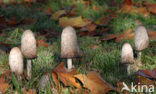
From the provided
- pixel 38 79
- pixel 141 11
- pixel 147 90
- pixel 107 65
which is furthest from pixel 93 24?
pixel 147 90

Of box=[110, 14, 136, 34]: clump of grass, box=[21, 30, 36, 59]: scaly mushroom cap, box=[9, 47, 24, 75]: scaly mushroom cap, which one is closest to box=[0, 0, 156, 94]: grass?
box=[110, 14, 136, 34]: clump of grass

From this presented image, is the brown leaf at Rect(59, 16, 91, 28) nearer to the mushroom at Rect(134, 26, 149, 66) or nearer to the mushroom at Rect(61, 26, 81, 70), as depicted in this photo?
the mushroom at Rect(134, 26, 149, 66)

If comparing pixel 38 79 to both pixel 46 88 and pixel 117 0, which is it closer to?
pixel 46 88

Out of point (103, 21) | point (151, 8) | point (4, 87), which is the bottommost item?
point (4, 87)

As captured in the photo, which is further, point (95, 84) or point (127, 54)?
point (127, 54)

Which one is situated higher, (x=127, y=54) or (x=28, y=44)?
(x=28, y=44)

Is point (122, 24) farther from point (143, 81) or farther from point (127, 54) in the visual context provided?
point (143, 81)

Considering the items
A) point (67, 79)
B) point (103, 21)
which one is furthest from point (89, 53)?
point (103, 21)
